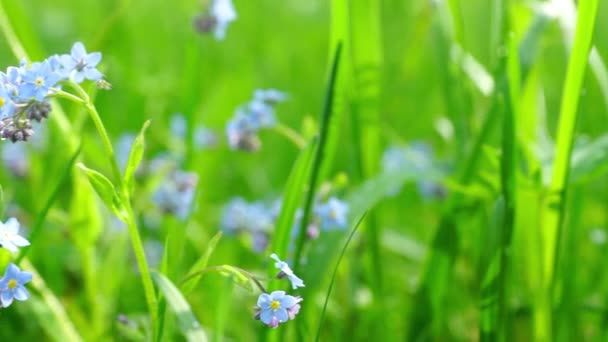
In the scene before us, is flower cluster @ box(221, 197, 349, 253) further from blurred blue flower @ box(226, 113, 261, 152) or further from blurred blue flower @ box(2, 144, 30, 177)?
blurred blue flower @ box(2, 144, 30, 177)

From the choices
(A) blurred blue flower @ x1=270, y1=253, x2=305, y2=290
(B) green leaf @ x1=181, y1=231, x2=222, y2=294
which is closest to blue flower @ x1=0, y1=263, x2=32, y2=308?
(B) green leaf @ x1=181, y1=231, x2=222, y2=294

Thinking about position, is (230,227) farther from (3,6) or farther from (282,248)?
(3,6)

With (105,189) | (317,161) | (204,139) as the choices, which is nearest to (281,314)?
(105,189)

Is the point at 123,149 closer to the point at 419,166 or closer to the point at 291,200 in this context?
the point at 419,166

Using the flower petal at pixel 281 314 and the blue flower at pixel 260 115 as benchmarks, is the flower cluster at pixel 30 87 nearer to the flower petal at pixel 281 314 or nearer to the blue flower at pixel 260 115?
the flower petal at pixel 281 314

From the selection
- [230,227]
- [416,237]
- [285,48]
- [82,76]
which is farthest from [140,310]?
[285,48]

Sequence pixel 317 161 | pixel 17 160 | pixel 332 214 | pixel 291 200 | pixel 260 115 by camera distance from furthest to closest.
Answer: pixel 17 160 → pixel 260 115 → pixel 332 214 → pixel 317 161 → pixel 291 200

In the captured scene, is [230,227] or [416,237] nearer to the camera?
[230,227]
